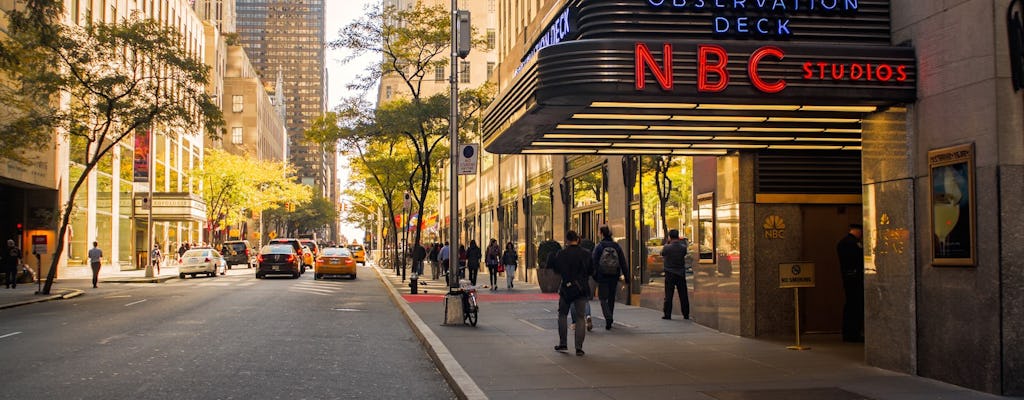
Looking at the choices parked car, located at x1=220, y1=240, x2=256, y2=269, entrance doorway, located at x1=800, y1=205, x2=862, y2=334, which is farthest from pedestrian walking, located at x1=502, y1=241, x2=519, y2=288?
parked car, located at x1=220, y1=240, x2=256, y2=269

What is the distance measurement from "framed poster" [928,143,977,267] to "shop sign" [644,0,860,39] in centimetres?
223

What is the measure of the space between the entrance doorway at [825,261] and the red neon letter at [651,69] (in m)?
6.02

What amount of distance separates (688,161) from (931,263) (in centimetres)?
819

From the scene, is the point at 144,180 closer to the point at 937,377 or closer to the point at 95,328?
the point at 95,328

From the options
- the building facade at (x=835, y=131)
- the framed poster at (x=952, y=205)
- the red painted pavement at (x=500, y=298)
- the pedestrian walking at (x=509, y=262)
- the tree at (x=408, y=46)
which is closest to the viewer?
the building facade at (x=835, y=131)

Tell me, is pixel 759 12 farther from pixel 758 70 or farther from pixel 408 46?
pixel 408 46

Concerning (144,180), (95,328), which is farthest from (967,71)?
(144,180)

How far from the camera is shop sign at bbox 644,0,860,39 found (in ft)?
35.6

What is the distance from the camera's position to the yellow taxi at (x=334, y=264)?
39.6 m

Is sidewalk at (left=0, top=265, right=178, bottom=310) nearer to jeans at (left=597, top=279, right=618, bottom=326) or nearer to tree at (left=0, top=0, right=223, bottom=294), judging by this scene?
tree at (left=0, top=0, right=223, bottom=294)

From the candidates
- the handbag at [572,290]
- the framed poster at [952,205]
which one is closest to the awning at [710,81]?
the framed poster at [952,205]

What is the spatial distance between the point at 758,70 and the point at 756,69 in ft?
0.09

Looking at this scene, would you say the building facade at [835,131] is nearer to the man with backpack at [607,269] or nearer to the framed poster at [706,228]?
the framed poster at [706,228]

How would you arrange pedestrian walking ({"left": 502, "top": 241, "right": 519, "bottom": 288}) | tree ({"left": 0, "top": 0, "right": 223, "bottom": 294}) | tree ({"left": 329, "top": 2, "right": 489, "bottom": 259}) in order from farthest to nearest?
tree ({"left": 329, "top": 2, "right": 489, "bottom": 259}) → pedestrian walking ({"left": 502, "top": 241, "right": 519, "bottom": 288}) → tree ({"left": 0, "top": 0, "right": 223, "bottom": 294})
